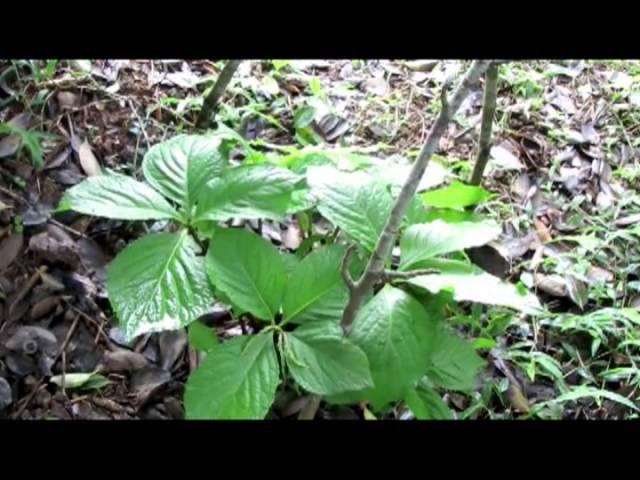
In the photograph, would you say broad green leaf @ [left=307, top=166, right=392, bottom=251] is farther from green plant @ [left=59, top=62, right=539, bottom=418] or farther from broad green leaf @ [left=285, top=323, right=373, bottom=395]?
broad green leaf @ [left=285, top=323, right=373, bottom=395]

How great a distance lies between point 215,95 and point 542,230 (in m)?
0.76

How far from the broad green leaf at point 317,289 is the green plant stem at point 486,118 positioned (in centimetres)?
47

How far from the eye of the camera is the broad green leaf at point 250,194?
1.16 m

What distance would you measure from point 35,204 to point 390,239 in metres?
0.78

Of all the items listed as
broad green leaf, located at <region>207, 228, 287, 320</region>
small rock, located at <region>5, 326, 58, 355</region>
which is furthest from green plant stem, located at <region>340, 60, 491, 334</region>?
small rock, located at <region>5, 326, 58, 355</region>

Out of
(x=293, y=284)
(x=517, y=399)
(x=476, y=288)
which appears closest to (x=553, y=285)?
(x=517, y=399)

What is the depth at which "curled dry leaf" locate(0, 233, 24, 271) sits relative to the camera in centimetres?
145

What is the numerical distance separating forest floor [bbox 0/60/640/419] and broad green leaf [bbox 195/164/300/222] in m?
0.33

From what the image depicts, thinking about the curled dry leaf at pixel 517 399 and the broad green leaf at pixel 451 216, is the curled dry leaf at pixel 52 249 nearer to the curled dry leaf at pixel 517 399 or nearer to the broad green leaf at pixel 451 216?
the broad green leaf at pixel 451 216

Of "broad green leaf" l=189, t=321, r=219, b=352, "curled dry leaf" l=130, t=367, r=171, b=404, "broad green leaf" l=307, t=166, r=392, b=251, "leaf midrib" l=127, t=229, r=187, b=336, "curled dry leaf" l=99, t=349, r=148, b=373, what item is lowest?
"curled dry leaf" l=130, t=367, r=171, b=404

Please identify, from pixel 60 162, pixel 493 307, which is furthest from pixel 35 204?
pixel 493 307

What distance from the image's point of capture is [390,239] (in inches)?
42.2
